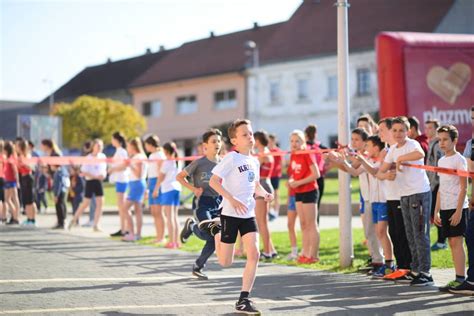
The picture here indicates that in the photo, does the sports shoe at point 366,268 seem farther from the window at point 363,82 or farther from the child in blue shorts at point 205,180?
the window at point 363,82

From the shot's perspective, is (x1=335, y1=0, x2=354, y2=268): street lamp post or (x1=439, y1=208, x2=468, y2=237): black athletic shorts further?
(x1=335, y1=0, x2=354, y2=268): street lamp post

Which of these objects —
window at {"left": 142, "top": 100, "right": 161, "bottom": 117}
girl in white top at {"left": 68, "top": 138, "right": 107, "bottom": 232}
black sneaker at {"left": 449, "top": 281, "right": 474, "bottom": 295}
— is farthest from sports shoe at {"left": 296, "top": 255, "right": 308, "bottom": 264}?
window at {"left": 142, "top": 100, "right": 161, "bottom": 117}

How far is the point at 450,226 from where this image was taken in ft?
30.3

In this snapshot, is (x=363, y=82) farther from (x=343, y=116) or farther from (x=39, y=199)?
(x=343, y=116)

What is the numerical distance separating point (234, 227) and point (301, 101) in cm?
4666

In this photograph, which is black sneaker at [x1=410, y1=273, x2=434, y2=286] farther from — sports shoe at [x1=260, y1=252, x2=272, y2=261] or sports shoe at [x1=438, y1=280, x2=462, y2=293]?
sports shoe at [x1=260, y1=252, x2=272, y2=261]

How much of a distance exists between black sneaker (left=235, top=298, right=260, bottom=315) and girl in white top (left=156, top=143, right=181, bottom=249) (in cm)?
709

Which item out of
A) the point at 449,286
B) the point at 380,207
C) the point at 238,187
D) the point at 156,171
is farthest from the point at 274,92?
the point at 238,187

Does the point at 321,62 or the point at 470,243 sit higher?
the point at 321,62

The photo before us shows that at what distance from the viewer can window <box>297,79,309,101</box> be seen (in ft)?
177

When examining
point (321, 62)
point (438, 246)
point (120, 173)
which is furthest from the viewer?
point (321, 62)

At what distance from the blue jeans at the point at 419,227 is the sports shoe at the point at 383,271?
0.67 m

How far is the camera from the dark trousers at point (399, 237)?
1005 centimetres

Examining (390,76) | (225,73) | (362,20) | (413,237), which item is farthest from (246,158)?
(225,73)
